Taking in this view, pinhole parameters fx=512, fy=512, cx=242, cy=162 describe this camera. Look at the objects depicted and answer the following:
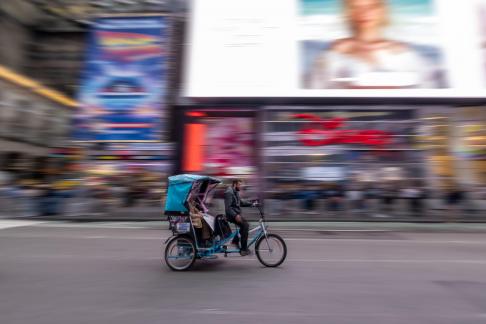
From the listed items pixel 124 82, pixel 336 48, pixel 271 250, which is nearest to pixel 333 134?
pixel 336 48

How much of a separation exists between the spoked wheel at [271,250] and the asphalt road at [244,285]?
168mm

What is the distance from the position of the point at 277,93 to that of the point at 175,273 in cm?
1349

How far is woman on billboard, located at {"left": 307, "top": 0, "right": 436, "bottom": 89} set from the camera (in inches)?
842

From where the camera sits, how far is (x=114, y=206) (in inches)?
784

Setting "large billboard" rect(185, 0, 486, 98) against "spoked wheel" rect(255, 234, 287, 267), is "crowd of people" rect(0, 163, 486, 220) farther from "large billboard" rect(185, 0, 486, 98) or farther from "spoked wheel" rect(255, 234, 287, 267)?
"spoked wheel" rect(255, 234, 287, 267)

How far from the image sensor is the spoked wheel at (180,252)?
8.62 metres

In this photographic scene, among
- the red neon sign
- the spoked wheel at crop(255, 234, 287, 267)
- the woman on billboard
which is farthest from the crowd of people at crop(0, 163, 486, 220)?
the spoked wheel at crop(255, 234, 287, 267)

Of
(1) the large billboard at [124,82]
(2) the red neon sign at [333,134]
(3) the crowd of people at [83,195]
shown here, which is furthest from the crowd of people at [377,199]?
(1) the large billboard at [124,82]

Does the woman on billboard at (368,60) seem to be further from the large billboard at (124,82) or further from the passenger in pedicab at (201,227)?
the passenger in pedicab at (201,227)

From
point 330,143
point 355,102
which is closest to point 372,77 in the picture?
point 355,102

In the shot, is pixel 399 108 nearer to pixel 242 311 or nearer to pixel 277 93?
pixel 277 93

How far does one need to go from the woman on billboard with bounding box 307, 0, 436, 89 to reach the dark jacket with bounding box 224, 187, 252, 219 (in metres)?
13.7

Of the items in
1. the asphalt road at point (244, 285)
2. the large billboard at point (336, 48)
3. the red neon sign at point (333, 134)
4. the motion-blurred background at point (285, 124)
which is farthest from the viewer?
the large billboard at point (336, 48)

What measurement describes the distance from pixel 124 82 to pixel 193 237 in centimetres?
1698
